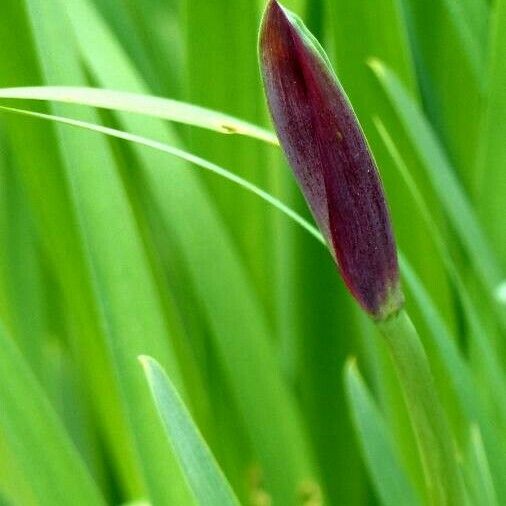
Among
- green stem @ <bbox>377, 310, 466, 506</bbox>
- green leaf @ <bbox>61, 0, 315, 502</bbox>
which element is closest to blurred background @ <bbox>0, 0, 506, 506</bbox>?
green leaf @ <bbox>61, 0, 315, 502</bbox>

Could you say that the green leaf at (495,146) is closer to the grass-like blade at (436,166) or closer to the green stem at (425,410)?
the grass-like blade at (436,166)

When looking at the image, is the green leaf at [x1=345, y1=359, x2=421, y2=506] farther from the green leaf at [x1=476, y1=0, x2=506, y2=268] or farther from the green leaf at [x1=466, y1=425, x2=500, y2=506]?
the green leaf at [x1=476, y1=0, x2=506, y2=268]

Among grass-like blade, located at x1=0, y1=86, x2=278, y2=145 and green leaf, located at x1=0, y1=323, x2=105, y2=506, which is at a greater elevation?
grass-like blade, located at x1=0, y1=86, x2=278, y2=145

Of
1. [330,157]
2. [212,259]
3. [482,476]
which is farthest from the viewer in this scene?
[212,259]

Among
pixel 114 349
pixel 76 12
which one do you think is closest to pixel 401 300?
pixel 114 349

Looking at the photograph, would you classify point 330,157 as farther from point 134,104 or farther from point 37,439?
point 37,439

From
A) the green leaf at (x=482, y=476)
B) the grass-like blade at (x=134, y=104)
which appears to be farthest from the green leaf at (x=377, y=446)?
the grass-like blade at (x=134, y=104)

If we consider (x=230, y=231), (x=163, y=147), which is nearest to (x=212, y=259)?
(x=230, y=231)
